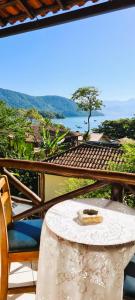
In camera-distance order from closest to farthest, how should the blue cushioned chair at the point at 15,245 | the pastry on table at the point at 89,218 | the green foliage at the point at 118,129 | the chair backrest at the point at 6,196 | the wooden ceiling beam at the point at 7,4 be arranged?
Answer: the pastry on table at the point at 89,218
the blue cushioned chair at the point at 15,245
the chair backrest at the point at 6,196
the wooden ceiling beam at the point at 7,4
the green foliage at the point at 118,129

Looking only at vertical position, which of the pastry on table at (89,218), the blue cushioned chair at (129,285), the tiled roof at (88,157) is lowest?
the tiled roof at (88,157)

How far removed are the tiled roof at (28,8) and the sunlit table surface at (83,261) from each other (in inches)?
70.4

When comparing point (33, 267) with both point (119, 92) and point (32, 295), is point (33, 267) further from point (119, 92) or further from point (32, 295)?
point (119, 92)

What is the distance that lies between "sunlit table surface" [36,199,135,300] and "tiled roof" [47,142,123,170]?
13.4 m

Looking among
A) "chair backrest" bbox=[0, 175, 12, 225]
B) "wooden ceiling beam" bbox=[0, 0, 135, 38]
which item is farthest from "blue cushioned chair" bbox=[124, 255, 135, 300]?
"wooden ceiling beam" bbox=[0, 0, 135, 38]

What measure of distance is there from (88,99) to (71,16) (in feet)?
119

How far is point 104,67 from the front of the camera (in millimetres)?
105125

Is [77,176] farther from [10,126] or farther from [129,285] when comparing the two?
[10,126]

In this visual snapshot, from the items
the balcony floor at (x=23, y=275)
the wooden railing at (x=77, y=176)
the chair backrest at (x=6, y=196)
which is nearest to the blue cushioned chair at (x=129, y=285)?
the wooden railing at (x=77, y=176)

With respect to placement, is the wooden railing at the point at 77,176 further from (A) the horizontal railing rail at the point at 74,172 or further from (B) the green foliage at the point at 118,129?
(B) the green foliage at the point at 118,129

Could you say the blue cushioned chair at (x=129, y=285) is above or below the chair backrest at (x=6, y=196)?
below

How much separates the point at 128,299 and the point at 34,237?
2.38ft

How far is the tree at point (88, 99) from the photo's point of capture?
36781mm

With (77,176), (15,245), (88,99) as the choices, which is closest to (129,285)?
(15,245)
